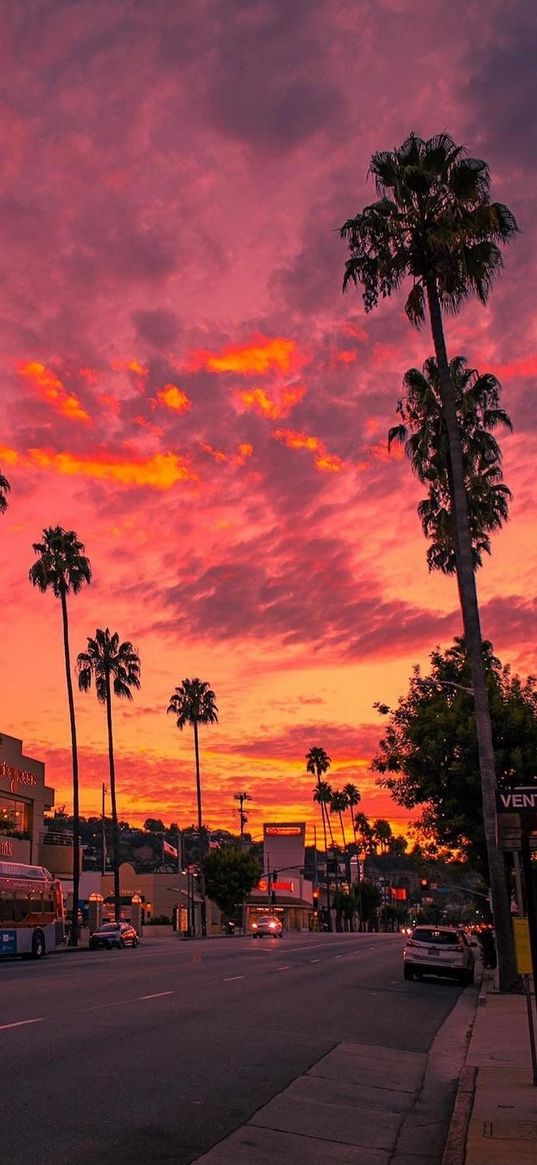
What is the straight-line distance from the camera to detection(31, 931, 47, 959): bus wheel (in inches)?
1751

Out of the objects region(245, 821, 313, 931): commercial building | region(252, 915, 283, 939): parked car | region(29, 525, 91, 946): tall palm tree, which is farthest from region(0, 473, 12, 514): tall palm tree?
region(245, 821, 313, 931): commercial building

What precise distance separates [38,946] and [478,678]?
25765 millimetres

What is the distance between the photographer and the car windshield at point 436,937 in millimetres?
30516

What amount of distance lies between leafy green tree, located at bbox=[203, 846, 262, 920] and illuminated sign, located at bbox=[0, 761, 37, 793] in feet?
126

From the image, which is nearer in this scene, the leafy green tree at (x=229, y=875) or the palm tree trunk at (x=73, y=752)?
the palm tree trunk at (x=73, y=752)

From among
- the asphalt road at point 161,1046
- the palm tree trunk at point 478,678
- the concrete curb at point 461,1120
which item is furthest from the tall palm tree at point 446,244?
the concrete curb at point 461,1120

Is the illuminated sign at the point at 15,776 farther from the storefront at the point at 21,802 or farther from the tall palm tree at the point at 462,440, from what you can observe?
the tall palm tree at the point at 462,440

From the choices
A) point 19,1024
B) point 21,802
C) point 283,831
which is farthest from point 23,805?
point 283,831

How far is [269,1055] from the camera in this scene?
13461mm

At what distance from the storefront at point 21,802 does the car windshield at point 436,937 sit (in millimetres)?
38562

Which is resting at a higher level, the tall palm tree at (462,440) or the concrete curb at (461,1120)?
the tall palm tree at (462,440)

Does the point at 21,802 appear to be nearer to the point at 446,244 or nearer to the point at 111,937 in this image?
the point at 111,937

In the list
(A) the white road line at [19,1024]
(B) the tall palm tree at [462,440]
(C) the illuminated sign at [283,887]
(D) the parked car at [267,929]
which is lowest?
(D) the parked car at [267,929]

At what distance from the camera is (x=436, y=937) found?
101ft
